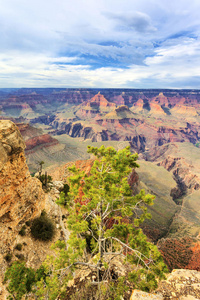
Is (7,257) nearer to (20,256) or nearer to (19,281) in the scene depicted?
(20,256)

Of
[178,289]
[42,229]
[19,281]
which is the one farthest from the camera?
[42,229]

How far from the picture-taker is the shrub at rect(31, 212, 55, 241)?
675 inches

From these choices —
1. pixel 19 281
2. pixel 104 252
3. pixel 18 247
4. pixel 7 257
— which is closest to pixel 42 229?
pixel 18 247

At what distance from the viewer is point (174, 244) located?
3200cm

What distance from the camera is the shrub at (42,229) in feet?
56.2

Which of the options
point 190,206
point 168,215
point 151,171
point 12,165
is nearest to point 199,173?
point 151,171

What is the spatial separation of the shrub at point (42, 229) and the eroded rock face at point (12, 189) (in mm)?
1016

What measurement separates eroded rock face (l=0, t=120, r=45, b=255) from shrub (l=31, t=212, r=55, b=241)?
1016 millimetres

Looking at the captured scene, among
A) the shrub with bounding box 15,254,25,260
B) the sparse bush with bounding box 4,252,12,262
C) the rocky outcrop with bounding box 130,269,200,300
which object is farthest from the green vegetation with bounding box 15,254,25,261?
the rocky outcrop with bounding box 130,269,200,300

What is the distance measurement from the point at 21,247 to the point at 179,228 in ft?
158

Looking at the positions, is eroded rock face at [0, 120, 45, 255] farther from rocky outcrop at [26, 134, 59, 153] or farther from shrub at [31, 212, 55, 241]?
rocky outcrop at [26, 134, 59, 153]

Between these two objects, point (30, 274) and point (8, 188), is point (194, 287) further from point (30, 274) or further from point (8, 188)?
point (8, 188)

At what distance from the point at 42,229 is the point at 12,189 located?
6290 millimetres

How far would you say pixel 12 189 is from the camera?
14.9 m
